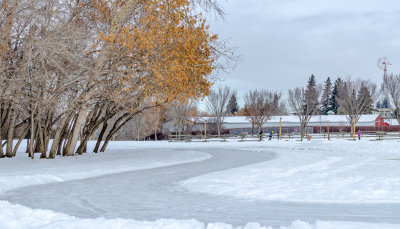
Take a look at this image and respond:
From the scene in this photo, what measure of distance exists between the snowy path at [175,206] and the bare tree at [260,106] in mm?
57905

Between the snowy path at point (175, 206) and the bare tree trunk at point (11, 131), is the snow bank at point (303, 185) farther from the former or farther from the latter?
the bare tree trunk at point (11, 131)

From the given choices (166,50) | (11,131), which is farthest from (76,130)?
(166,50)

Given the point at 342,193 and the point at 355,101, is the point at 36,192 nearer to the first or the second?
the point at 342,193

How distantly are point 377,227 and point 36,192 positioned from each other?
23.6ft

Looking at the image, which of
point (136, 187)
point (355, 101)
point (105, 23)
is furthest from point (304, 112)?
point (136, 187)

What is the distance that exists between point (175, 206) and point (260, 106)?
62.4 meters

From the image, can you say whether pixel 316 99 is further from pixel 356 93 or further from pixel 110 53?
pixel 110 53

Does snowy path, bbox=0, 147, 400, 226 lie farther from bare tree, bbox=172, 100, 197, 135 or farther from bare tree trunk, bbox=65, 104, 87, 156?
bare tree, bbox=172, 100, 197, 135

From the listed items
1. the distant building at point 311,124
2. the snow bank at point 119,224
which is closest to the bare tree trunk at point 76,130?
the snow bank at point 119,224

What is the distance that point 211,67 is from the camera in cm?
1662

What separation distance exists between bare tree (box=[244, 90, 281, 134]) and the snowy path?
190ft

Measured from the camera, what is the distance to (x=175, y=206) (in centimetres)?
729

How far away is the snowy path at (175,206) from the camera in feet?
20.6

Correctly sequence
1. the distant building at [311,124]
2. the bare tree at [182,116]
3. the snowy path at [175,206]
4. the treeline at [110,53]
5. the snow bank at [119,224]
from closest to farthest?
the snow bank at [119,224]
the snowy path at [175,206]
the treeline at [110,53]
the bare tree at [182,116]
the distant building at [311,124]
